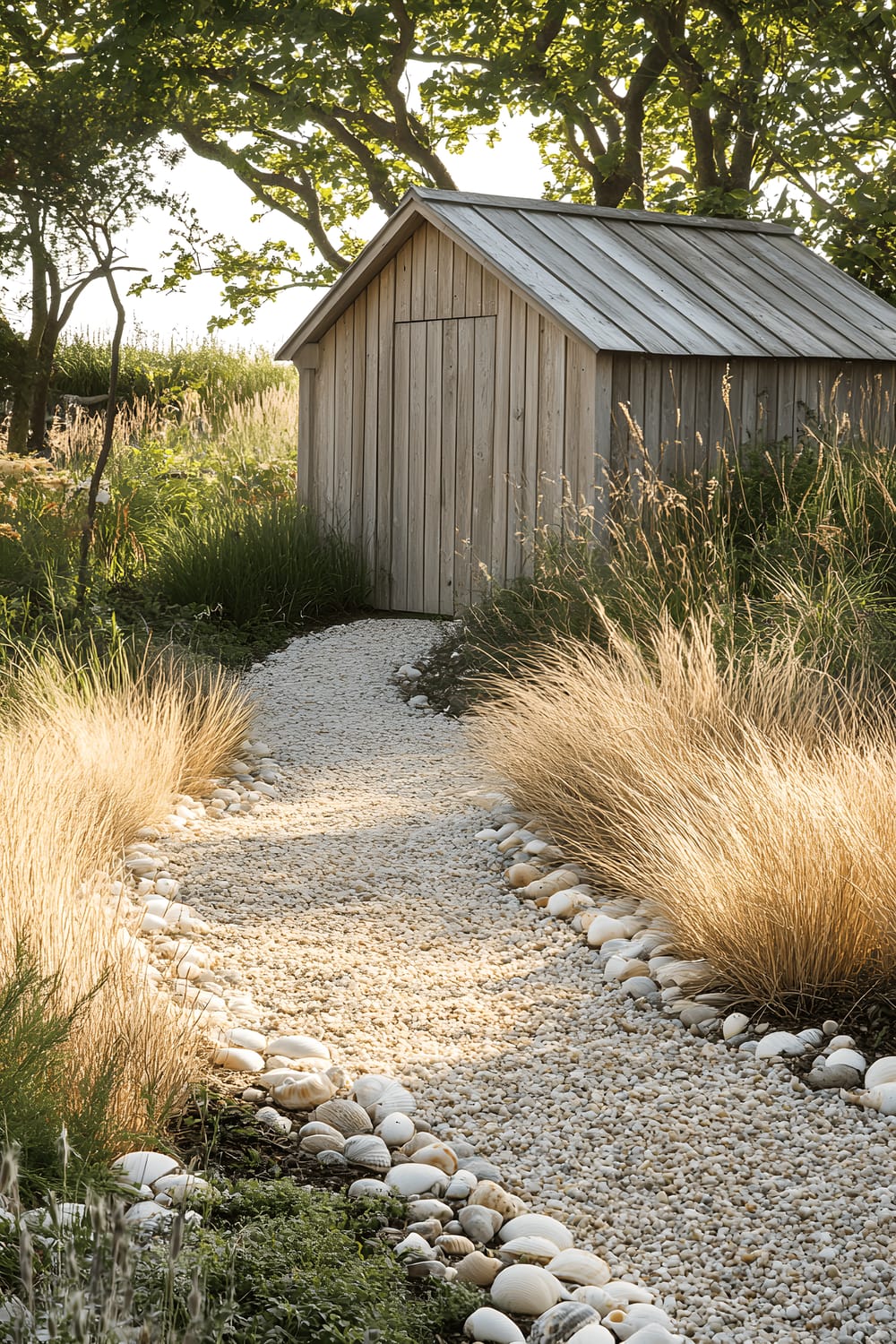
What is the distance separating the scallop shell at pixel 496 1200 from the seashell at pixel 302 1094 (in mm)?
543

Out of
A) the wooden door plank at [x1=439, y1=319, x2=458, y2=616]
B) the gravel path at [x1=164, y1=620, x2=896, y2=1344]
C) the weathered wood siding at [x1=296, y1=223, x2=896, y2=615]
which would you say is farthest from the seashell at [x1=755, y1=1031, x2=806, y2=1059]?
the wooden door plank at [x1=439, y1=319, x2=458, y2=616]

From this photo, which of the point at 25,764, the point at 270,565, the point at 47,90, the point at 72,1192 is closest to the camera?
the point at 72,1192

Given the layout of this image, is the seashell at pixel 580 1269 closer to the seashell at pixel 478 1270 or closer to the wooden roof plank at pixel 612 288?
the seashell at pixel 478 1270

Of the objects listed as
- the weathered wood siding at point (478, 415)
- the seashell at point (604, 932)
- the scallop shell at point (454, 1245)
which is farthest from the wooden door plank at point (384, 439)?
the scallop shell at point (454, 1245)

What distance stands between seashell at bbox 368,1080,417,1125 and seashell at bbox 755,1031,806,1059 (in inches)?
36.8

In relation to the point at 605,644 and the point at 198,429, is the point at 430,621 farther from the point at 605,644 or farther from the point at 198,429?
the point at 198,429

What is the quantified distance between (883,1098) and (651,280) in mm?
7375

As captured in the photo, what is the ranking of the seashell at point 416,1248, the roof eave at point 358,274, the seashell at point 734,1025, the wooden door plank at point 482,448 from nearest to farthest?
the seashell at point 416,1248, the seashell at point 734,1025, the wooden door plank at point 482,448, the roof eave at point 358,274

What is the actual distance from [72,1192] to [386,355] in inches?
334

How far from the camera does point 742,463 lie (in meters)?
8.95

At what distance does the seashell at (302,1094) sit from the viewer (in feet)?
10.3

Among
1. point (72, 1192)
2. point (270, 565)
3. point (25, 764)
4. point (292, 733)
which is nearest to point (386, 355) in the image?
point (270, 565)

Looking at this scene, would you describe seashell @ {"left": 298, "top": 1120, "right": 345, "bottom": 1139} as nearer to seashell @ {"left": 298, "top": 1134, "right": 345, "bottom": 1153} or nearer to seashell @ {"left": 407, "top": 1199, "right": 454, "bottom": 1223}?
seashell @ {"left": 298, "top": 1134, "right": 345, "bottom": 1153}

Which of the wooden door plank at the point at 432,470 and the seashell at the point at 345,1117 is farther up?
the wooden door plank at the point at 432,470
